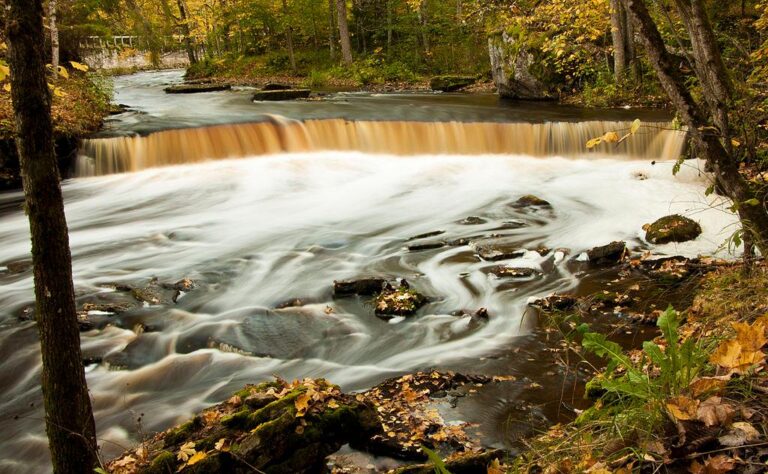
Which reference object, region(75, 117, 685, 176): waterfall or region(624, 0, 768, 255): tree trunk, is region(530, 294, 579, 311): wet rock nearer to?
region(624, 0, 768, 255): tree trunk

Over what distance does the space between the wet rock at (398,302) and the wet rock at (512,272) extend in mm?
1232

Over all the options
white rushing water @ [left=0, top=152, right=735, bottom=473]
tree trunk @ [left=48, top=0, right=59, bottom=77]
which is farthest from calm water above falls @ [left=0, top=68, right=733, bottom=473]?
tree trunk @ [left=48, top=0, right=59, bottom=77]

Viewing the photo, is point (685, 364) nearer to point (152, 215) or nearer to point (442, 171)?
point (152, 215)

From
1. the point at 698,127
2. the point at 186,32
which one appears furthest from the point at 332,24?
the point at 698,127

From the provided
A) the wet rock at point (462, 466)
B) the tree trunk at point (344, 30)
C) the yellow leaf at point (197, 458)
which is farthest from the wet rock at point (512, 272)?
the tree trunk at point (344, 30)

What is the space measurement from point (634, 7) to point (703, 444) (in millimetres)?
2997

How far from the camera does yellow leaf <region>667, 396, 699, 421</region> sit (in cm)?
193

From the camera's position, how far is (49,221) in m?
2.72

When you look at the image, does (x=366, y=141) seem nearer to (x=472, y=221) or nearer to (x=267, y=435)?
(x=472, y=221)

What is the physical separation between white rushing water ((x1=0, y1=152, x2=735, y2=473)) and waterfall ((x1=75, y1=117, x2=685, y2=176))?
399 mm

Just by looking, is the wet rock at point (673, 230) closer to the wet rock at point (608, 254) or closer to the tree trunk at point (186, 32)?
the wet rock at point (608, 254)

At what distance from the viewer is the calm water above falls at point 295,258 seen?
5434mm

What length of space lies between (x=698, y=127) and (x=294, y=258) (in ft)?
20.4

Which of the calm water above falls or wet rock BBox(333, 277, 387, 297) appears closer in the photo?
the calm water above falls
